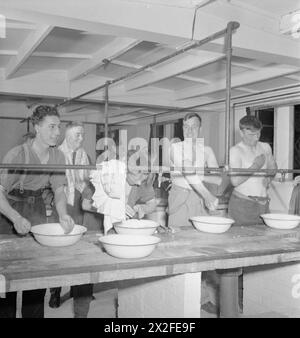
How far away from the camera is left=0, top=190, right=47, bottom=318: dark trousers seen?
2.29m

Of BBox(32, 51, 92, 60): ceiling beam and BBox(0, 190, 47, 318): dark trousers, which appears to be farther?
BBox(32, 51, 92, 60): ceiling beam

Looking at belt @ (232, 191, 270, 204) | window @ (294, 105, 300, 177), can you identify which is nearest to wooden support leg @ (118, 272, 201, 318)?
belt @ (232, 191, 270, 204)

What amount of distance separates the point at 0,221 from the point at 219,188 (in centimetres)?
282

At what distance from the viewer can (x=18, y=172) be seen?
252 centimetres

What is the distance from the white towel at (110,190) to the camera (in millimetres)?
2754

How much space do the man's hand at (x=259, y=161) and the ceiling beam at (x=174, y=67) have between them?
107 centimetres

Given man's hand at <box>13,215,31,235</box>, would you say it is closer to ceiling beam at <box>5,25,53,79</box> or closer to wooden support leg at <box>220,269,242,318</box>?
wooden support leg at <box>220,269,242,318</box>

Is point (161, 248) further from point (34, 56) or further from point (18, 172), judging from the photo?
point (34, 56)

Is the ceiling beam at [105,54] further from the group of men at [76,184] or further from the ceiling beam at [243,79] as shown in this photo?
the ceiling beam at [243,79]

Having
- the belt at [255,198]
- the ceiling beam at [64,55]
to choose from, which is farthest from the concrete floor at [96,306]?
the ceiling beam at [64,55]

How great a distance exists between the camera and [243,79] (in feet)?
15.8

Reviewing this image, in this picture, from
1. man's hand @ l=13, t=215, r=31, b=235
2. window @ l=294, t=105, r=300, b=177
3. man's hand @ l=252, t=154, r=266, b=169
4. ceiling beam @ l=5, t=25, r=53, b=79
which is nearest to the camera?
man's hand @ l=13, t=215, r=31, b=235

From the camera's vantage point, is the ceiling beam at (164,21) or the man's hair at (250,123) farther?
the man's hair at (250,123)

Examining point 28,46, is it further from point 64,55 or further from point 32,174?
point 32,174
